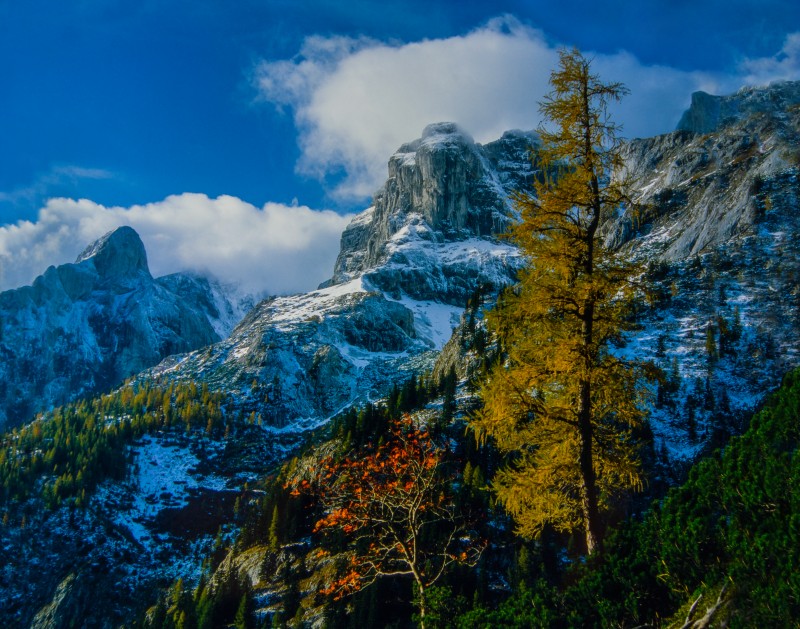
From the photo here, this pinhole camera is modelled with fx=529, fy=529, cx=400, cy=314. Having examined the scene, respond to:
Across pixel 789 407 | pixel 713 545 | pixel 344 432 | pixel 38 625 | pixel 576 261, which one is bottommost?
pixel 38 625

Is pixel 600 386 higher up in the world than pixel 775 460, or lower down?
higher up

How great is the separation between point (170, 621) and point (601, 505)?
306ft

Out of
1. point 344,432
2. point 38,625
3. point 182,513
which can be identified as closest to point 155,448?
point 182,513

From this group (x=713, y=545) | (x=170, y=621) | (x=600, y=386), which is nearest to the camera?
(x=713, y=545)

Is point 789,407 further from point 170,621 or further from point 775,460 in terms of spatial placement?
point 170,621

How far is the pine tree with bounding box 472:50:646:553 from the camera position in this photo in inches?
528

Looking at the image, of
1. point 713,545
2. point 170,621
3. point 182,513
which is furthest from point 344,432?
point 713,545

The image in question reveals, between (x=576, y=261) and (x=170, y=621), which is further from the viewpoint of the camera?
(x=170, y=621)

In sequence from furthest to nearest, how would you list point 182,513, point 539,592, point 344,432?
1. point 182,513
2. point 344,432
3. point 539,592

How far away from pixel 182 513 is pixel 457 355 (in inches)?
3631

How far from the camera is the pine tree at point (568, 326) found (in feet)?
44.0

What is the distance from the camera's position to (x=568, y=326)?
45.8 ft

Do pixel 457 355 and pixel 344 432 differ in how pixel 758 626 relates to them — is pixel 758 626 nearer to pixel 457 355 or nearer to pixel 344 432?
pixel 344 432

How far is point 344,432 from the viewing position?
359ft
